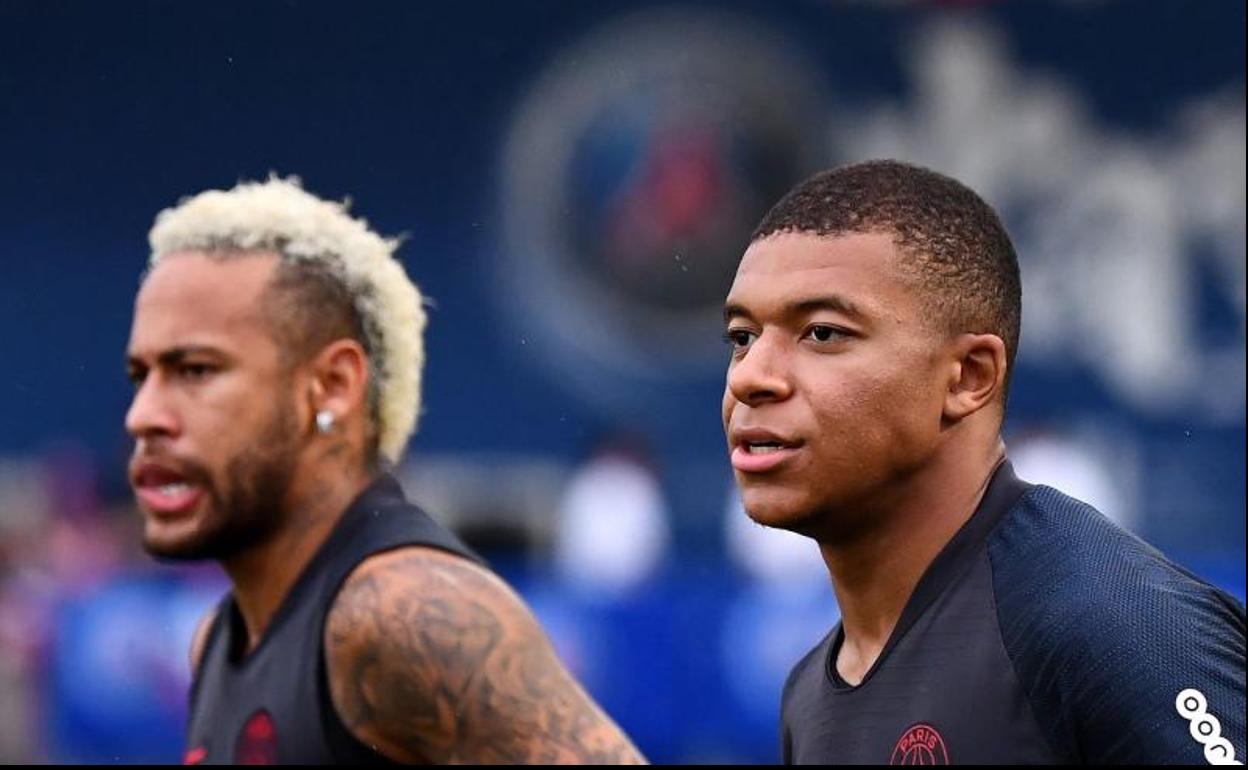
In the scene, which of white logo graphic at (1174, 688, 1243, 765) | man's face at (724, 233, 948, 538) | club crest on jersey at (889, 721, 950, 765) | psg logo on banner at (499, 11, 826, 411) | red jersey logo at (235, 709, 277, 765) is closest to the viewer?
white logo graphic at (1174, 688, 1243, 765)

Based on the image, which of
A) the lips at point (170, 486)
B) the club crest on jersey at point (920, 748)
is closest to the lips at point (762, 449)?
the club crest on jersey at point (920, 748)

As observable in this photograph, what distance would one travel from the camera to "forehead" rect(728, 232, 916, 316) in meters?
3.83

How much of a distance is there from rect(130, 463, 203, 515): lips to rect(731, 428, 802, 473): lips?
1457 millimetres

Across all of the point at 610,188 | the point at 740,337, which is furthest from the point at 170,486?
the point at 610,188

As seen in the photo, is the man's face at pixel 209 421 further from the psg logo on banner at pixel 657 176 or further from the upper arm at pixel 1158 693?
the psg logo on banner at pixel 657 176

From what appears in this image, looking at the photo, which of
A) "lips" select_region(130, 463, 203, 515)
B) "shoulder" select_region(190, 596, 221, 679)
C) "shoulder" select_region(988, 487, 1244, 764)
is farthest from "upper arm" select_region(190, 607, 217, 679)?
"shoulder" select_region(988, 487, 1244, 764)

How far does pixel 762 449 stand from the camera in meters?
3.86

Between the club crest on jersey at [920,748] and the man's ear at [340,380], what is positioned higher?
the man's ear at [340,380]

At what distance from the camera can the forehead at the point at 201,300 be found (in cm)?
483

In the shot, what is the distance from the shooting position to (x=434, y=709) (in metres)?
4.20

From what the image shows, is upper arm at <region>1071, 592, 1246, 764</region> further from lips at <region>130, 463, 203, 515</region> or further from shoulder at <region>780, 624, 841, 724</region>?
lips at <region>130, 463, 203, 515</region>

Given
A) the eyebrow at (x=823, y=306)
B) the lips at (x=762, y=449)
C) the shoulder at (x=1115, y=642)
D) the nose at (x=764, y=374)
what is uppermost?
the eyebrow at (x=823, y=306)

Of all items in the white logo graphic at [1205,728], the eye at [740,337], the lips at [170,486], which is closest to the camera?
the white logo graphic at [1205,728]

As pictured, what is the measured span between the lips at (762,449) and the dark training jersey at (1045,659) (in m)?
0.34
